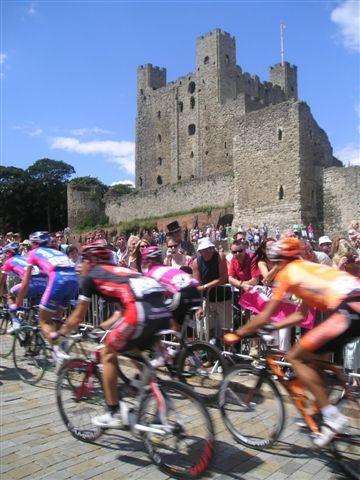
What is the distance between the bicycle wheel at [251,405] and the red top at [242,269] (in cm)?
280

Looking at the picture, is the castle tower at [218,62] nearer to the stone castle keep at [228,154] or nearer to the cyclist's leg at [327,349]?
the stone castle keep at [228,154]

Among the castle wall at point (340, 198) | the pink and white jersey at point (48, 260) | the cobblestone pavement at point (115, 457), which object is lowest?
the cobblestone pavement at point (115, 457)

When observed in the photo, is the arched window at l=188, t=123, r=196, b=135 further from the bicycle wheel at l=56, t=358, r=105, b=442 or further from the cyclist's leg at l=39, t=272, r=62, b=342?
the bicycle wheel at l=56, t=358, r=105, b=442

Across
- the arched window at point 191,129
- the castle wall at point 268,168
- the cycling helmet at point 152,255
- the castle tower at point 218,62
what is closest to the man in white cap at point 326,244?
the cycling helmet at point 152,255

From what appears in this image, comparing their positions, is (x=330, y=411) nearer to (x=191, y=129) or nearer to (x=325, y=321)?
(x=325, y=321)

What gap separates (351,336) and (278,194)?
3309cm

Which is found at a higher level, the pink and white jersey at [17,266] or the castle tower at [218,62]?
the castle tower at [218,62]

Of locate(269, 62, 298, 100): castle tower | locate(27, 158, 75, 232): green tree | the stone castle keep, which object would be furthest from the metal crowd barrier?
locate(27, 158, 75, 232): green tree

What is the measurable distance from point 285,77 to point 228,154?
17.1 metres

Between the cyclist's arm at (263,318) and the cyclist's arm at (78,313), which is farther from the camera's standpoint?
the cyclist's arm at (78,313)

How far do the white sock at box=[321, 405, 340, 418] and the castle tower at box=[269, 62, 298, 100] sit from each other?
62.8 meters

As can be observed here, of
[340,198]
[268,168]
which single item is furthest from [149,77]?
[340,198]

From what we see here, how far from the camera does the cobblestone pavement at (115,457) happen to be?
183 inches

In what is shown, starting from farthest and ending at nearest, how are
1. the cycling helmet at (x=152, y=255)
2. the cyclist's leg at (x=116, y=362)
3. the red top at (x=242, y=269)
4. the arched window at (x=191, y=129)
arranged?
the arched window at (x=191, y=129) < the red top at (x=242, y=269) < the cycling helmet at (x=152, y=255) < the cyclist's leg at (x=116, y=362)
